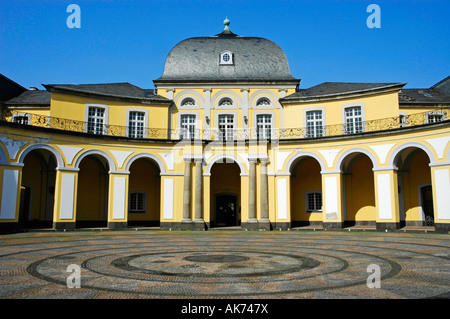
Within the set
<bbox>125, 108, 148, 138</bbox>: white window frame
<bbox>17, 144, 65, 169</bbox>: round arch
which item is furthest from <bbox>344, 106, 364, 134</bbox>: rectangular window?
<bbox>17, 144, 65, 169</bbox>: round arch

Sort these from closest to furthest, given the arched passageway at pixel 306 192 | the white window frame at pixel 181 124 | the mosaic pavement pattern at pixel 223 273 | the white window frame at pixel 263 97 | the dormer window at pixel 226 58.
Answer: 1. the mosaic pavement pattern at pixel 223 273
2. the white window frame at pixel 181 124
3. the arched passageway at pixel 306 192
4. the white window frame at pixel 263 97
5. the dormer window at pixel 226 58

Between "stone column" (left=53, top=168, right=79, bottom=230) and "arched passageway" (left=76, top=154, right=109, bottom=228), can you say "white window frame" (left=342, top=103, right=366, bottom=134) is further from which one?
"stone column" (left=53, top=168, right=79, bottom=230)

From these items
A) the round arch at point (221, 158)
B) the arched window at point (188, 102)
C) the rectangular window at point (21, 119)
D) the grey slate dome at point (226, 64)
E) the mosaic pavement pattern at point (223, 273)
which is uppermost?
the grey slate dome at point (226, 64)

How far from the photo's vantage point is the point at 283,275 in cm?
891

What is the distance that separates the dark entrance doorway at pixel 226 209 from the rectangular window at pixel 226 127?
5.09 m

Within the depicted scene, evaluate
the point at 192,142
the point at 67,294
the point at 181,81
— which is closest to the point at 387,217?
the point at 192,142

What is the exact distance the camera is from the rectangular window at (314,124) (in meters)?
29.7

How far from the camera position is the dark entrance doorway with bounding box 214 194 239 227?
107 ft

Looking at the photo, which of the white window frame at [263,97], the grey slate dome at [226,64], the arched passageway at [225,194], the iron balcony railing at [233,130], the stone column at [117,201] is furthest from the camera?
the arched passageway at [225,194]

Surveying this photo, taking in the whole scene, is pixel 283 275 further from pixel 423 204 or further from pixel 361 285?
pixel 423 204

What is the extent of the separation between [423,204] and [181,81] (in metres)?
19.9

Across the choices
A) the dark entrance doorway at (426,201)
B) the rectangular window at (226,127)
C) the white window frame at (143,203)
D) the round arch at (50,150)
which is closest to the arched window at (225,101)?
the rectangular window at (226,127)

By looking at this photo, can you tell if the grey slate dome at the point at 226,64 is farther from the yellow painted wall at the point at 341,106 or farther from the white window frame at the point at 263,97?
the yellow painted wall at the point at 341,106
